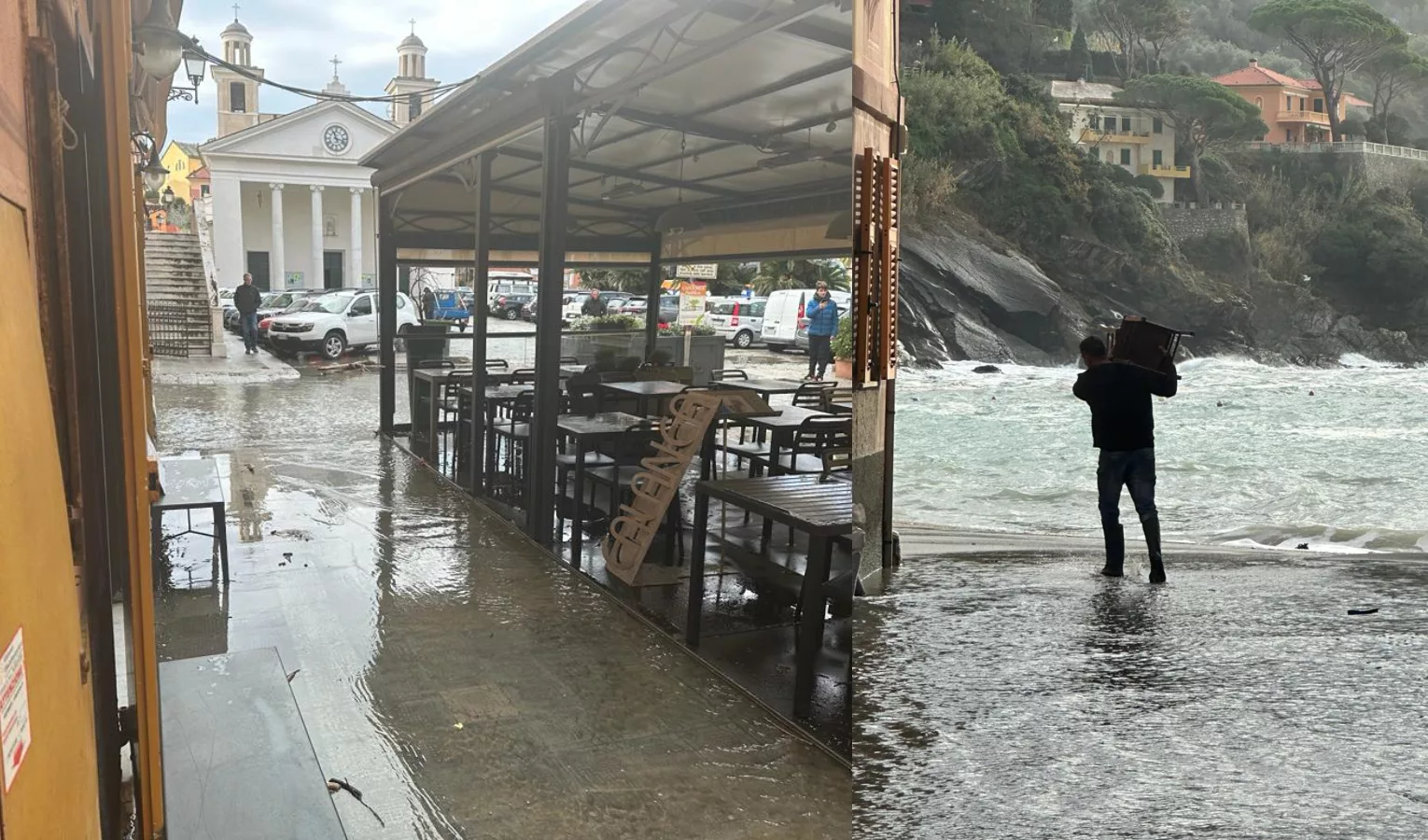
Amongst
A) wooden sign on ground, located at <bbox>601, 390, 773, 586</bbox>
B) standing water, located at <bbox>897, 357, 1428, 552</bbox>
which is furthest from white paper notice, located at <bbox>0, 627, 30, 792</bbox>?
standing water, located at <bbox>897, 357, 1428, 552</bbox>

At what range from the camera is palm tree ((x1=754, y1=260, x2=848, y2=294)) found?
3.86 m

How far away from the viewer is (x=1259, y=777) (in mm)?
3768

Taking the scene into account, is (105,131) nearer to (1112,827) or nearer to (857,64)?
(857,64)

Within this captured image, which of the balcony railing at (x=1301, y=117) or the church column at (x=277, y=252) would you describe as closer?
the church column at (x=277, y=252)

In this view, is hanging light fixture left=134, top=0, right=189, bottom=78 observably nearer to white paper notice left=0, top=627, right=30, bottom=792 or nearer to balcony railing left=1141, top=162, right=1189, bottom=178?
white paper notice left=0, top=627, right=30, bottom=792

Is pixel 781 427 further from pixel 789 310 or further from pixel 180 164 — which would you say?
pixel 180 164

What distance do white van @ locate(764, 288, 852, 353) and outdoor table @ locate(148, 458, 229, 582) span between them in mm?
2668

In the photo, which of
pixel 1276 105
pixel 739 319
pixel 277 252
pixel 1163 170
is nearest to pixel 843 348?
pixel 739 319

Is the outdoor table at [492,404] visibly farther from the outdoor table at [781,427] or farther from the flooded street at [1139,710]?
the outdoor table at [781,427]

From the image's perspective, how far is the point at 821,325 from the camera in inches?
158

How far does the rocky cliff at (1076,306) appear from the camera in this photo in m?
42.6

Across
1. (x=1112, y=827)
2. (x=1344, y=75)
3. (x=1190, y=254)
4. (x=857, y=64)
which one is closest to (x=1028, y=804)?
(x=1112, y=827)

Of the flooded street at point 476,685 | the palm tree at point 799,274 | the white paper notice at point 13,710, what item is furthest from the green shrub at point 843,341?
the white paper notice at point 13,710

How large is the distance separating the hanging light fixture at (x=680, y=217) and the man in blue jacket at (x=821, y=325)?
202 cm
